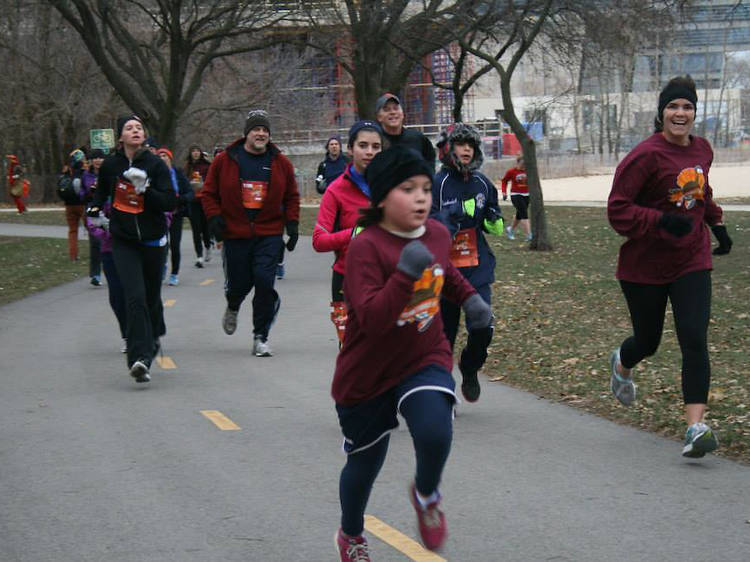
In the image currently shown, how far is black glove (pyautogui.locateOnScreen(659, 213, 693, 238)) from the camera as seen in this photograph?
6.57 metres

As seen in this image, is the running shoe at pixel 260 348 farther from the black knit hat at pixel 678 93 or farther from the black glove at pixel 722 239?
the black knit hat at pixel 678 93

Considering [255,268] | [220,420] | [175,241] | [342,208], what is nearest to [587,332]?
[255,268]

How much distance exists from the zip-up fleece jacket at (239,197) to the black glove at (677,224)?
453 cm

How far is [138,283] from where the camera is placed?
948 centimetres

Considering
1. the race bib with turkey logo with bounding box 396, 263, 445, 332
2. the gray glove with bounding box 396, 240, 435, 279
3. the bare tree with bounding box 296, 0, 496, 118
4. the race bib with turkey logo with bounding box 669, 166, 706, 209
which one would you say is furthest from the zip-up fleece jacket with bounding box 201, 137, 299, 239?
the bare tree with bounding box 296, 0, 496, 118

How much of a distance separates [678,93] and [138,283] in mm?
4433

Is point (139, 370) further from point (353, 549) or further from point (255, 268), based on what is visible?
point (353, 549)

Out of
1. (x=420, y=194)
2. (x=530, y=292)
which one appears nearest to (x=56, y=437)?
(x=420, y=194)

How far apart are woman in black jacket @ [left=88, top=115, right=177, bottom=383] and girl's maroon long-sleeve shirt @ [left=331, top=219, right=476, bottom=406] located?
16.3 ft

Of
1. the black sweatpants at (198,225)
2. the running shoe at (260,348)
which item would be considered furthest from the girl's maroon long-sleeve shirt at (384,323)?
the black sweatpants at (198,225)

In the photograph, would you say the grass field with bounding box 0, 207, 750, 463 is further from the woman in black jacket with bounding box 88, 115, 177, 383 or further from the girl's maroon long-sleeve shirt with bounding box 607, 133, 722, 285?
the woman in black jacket with bounding box 88, 115, 177, 383

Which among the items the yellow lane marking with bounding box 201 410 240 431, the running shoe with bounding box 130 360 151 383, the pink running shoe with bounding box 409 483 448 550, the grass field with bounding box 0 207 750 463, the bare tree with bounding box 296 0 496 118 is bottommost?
the grass field with bounding box 0 207 750 463

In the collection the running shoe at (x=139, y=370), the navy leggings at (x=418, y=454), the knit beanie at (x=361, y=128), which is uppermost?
the knit beanie at (x=361, y=128)

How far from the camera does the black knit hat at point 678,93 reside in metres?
6.88
